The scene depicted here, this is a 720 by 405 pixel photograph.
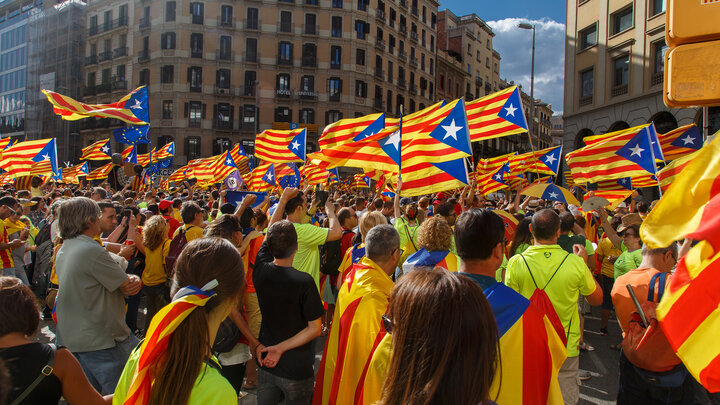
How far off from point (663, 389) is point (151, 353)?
2973 millimetres

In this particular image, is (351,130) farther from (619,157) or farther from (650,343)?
(650,343)

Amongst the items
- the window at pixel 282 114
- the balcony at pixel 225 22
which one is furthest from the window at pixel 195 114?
the balcony at pixel 225 22

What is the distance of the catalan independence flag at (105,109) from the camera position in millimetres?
10141

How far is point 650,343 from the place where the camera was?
114 inches

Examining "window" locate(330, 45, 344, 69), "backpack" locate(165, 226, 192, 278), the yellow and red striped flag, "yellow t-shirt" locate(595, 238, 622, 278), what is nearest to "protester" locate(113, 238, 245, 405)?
"backpack" locate(165, 226, 192, 278)

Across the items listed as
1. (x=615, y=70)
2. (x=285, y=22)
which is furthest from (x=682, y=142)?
(x=285, y=22)

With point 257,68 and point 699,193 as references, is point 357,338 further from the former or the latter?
point 257,68

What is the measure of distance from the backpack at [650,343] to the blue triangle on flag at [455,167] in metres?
3.20

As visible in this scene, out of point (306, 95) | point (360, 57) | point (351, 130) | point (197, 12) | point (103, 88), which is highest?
point (197, 12)

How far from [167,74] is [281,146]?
110 ft

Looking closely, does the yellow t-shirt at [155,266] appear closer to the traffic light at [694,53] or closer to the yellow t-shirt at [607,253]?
the traffic light at [694,53]

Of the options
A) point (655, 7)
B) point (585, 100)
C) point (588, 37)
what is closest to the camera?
point (655, 7)

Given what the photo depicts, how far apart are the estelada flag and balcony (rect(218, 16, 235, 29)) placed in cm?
4276

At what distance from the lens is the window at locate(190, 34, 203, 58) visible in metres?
40.9
